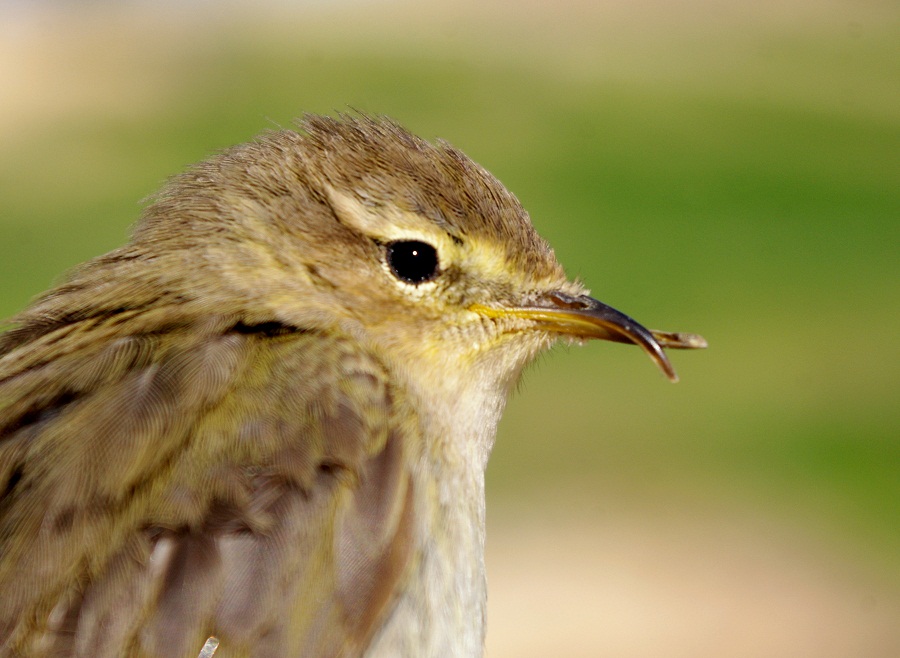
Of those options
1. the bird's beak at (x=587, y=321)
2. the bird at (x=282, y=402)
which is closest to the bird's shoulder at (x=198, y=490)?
the bird at (x=282, y=402)

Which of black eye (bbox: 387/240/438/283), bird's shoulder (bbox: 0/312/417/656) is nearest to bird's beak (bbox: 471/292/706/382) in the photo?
black eye (bbox: 387/240/438/283)

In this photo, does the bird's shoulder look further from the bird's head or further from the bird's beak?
the bird's beak

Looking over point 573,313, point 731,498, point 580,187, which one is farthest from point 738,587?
point 580,187

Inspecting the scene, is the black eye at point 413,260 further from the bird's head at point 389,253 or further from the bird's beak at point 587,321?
the bird's beak at point 587,321

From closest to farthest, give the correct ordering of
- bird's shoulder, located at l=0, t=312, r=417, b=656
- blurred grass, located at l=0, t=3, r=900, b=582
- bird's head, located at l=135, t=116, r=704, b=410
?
bird's shoulder, located at l=0, t=312, r=417, b=656
bird's head, located at l=135, t=116, r=704, b=410
blurred grass, located at l=0, t=3, r=900, b=582

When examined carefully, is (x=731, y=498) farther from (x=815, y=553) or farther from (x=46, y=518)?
(x=46, y=518)

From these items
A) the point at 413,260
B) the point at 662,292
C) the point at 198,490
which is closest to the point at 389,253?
the point at 413,260

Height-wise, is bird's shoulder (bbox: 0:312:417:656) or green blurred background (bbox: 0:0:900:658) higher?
green blurred background (bbox: 0:0:900:658)
